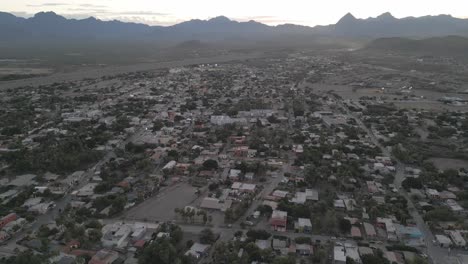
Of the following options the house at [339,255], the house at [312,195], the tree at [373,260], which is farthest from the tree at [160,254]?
the house at [312,195]

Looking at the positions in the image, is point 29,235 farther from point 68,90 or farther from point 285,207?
point 68,90

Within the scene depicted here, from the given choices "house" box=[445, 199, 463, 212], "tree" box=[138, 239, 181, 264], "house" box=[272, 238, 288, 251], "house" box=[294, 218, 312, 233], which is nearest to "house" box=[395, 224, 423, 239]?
"house" box=[445, 199, 463, 212]

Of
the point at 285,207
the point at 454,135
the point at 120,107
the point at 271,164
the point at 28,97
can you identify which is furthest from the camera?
the point at 28,97

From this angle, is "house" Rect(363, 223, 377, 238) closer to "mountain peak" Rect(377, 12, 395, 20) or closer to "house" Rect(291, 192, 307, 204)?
"house" Rect(291, 192, 307, 204)

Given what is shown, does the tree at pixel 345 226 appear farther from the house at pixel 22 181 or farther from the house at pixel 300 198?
the house at pixel 22 181

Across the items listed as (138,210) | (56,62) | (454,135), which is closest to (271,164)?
(138,210)

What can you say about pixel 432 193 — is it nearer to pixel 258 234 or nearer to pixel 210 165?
pixel 258 234
